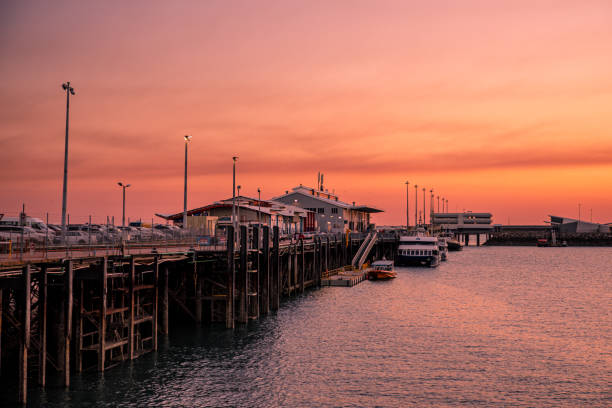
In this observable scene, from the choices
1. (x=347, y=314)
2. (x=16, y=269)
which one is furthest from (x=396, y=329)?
(x=16, y=269)

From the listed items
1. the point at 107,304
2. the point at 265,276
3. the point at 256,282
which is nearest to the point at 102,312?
the point at 107,304

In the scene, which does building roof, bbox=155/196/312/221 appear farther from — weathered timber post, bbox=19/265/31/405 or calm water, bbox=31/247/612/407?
weathered timber post, bbox=19/265/31/405

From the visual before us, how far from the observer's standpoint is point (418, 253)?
111 meters

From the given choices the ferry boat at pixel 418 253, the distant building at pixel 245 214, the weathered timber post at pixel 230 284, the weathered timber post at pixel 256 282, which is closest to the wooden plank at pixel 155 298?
the weathered timber post at pixel 230 284

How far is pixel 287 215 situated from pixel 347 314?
59149 mm

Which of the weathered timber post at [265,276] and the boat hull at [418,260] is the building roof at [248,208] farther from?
the weathered timber post at [265,276]

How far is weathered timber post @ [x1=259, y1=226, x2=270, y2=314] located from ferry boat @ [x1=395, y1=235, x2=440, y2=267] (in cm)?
6679

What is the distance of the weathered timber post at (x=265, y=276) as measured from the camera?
157 feet

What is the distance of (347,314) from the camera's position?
163 feet

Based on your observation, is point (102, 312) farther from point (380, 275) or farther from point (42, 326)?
point (380, 275)

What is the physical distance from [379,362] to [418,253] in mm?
80335

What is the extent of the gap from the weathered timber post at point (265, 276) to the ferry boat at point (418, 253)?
219 feet

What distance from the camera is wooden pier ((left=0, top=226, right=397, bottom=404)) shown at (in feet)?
82.2

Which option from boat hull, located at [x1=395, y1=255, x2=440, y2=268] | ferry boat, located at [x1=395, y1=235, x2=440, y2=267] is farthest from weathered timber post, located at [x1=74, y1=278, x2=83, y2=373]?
ferry boat, located at [x1=395, y1=235, x2=440, y2=267]
